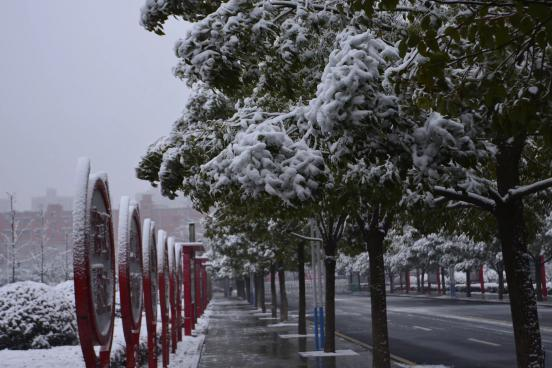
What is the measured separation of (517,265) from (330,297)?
9.85 m

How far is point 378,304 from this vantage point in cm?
1325

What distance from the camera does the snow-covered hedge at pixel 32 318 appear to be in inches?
605

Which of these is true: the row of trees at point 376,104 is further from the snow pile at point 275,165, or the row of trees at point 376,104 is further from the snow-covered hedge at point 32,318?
the snow-covered hedge at point 32,318

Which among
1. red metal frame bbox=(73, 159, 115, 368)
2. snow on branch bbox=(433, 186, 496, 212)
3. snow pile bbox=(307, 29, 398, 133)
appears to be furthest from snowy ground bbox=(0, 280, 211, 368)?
snow pile bbox=(307, 29, 398, 133)

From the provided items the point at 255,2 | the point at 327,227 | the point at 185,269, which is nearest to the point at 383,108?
the point at 255,2

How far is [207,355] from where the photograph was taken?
1961cm

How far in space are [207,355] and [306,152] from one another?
528 inches

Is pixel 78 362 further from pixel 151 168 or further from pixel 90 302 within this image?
pixel 90 302

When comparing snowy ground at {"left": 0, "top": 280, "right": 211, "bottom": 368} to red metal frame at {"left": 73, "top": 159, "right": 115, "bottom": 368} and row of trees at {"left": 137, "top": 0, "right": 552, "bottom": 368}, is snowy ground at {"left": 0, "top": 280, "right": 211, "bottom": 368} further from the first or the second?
red metal frame at {"left": 73, "top": 159, "right": 115, "bottom": 368}

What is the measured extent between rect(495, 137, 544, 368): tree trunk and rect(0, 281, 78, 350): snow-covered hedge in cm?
1070

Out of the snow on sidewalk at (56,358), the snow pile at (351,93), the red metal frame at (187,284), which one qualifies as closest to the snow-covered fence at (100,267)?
the snow pile at (351,93)

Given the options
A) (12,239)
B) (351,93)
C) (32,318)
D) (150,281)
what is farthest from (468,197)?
(12,239)

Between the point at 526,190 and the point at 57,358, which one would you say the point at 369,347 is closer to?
the point at 57,358

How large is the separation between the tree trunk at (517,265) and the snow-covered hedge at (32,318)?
10703mm
